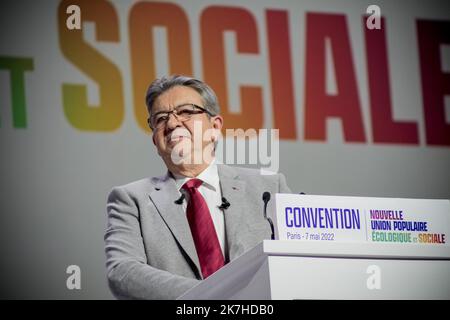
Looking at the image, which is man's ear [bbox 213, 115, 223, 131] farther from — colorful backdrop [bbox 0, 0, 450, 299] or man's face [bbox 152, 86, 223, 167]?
colorful backdrop [bbox 0, 0, 450, 299]

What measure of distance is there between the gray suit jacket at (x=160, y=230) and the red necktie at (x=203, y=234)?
0.03 meters

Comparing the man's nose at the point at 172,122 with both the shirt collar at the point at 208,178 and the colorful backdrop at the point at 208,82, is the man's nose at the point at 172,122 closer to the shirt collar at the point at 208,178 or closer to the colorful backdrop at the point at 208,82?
the shirt collar at the point at 208,178

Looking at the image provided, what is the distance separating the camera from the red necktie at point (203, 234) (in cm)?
334

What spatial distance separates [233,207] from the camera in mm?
3520

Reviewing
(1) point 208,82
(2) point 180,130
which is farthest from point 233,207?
(1) point 208,82

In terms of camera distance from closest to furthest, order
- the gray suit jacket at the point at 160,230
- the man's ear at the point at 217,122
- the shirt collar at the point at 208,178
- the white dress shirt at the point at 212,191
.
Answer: the gray suit jacket at the point at 160,230 < the white dress shirt at the point at 212,191 < the shirt collar at the point at 208,178 < the man's ear at the point at 217,122

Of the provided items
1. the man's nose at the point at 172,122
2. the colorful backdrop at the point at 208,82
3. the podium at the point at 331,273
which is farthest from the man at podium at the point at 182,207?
the podium at the point at 331,273

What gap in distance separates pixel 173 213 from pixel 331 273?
47.8 inches

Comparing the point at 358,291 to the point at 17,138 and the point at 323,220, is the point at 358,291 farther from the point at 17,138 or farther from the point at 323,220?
the point at 17,138

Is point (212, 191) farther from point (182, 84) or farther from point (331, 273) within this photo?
point (331, 273)

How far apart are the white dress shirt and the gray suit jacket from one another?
0.03 meters

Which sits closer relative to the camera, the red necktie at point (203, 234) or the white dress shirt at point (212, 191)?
the red necktie at point (203, 234)

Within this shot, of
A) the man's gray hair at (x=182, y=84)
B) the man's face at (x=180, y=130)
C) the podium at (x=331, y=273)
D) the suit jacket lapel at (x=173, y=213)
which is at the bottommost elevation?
the podium at (x=331, y=273)

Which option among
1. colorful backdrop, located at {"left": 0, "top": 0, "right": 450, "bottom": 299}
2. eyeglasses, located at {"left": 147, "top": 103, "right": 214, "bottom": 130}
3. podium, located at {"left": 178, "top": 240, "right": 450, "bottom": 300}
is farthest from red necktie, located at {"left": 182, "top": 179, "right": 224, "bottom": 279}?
podium, located at {"left": 178, "top": 240, "right": 450, "bottom": 300}
